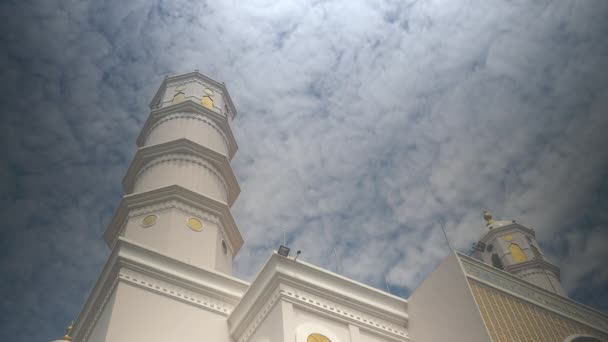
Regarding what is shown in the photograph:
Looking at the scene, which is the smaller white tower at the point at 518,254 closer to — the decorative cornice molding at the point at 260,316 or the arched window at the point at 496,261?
the arched window at the point at 496,261

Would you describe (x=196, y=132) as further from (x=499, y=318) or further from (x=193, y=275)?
(x=499, y=318)

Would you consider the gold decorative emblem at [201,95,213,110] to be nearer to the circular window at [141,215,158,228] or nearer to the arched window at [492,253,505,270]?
the circular window at [141,215,158,228]

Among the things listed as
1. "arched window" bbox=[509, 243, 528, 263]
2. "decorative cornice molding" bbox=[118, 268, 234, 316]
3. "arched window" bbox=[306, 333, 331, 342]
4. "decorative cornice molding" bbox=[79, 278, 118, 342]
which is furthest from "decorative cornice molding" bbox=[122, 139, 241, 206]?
"arched window" bbox=[509, 243, 528, 263]

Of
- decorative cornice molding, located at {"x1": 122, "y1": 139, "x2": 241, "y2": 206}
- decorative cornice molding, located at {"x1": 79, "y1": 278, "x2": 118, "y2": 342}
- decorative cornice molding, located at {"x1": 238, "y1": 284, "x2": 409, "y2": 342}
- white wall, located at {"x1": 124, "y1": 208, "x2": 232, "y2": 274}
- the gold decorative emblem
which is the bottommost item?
decorative cornice molding, located at {"x1": 238, "y1": 284, "x2": 409, "y2": 342}

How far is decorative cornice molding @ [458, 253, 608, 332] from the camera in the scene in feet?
35.6

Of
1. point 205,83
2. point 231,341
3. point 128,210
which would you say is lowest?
point 231,341

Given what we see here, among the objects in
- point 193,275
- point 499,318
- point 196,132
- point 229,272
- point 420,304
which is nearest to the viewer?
point 499,318

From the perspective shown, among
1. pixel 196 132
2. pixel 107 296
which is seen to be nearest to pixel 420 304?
pixel 107 296

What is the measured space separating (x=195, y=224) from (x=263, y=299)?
12.9 feet

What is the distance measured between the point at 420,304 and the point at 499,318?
1.63 m

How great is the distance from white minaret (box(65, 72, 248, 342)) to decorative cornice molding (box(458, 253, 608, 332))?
4839mm

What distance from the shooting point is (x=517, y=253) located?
834 inches

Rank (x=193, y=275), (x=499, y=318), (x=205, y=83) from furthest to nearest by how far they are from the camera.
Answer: (x=205, y=83) → (x=193, y=275) → (x=499, y=318)

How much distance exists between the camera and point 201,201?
14.4 m
